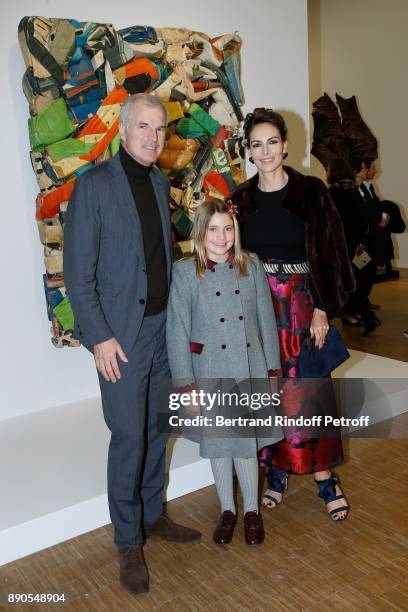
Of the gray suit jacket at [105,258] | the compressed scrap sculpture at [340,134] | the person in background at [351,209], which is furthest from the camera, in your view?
the compressed scrap sculpture at [340,134]

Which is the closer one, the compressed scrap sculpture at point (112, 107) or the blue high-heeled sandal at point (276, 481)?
the blue high-heeled sandal at point (276, 481)

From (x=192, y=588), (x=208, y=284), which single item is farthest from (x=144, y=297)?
(x=192, y=588)

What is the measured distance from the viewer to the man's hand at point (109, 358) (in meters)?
2.02

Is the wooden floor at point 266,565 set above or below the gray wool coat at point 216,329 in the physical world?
below

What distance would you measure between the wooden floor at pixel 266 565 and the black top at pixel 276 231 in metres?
0.91

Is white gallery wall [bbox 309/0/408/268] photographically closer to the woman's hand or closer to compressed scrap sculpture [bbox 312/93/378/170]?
compressed scrap sculpture [bbox 312/93/378/170]

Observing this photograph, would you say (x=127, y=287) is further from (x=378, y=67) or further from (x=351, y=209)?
(x=378, y=67)

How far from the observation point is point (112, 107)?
3.12 metres

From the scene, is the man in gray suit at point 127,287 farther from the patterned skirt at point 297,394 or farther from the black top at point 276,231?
the patterned skirt at point 297,394

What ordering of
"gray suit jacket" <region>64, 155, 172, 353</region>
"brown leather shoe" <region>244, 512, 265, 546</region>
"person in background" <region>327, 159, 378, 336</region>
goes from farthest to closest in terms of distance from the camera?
"person in background" <region>327, 159, 378, 336</region> → "brown leather shoe" <region>244, 512, 265, 546</region> → "gray suit jacket" <region>64, 155, 172, 353</region>

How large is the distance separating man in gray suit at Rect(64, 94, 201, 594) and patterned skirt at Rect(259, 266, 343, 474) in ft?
1.66

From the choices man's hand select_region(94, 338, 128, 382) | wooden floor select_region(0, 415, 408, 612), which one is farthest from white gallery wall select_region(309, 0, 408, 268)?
man's hand select_region(94, 338, 128, 382)

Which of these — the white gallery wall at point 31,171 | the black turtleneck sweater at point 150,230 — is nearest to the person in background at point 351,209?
the white gallery wall at point 31,171

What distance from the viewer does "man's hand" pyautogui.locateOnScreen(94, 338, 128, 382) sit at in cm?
202
